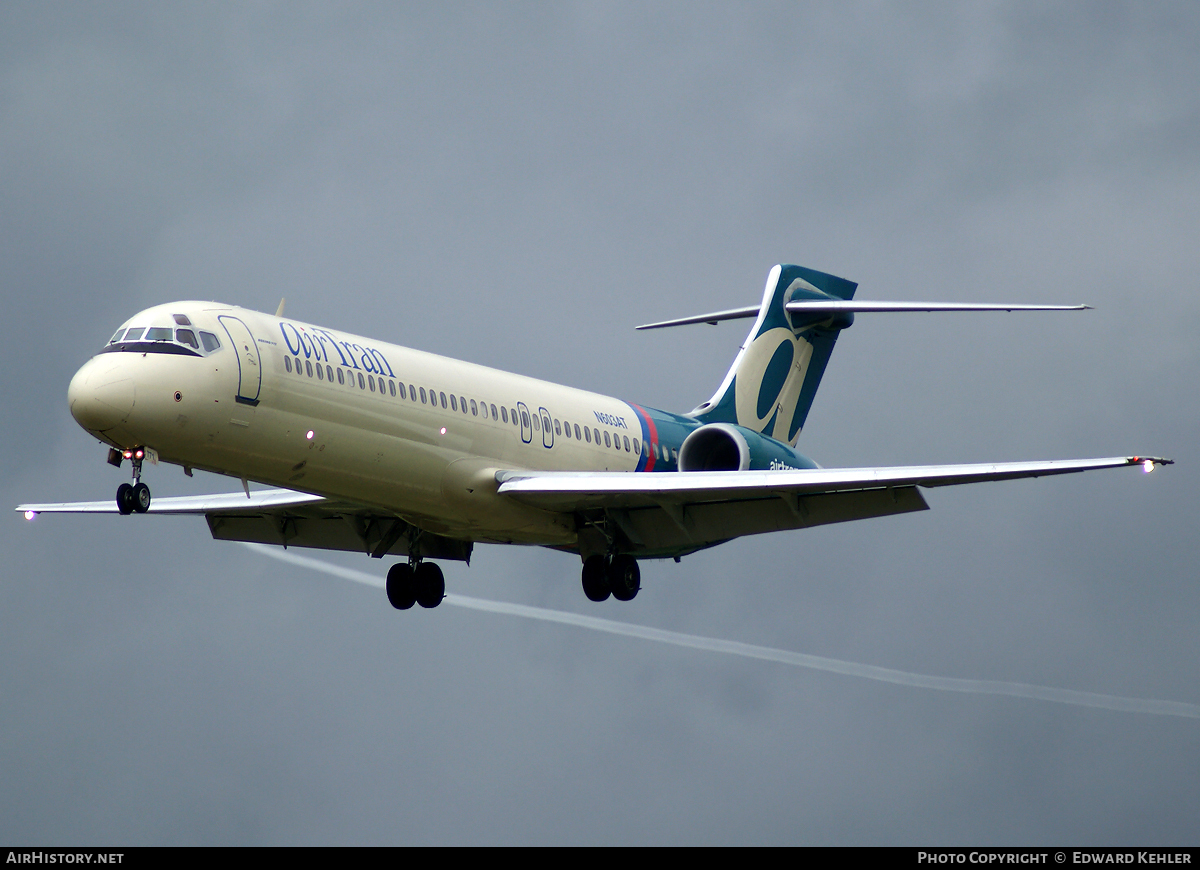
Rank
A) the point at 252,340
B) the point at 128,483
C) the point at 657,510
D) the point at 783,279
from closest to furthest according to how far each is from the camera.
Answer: the point at 128,483 < the point at 252,340 < the point at 657,510 < the point at 783,279

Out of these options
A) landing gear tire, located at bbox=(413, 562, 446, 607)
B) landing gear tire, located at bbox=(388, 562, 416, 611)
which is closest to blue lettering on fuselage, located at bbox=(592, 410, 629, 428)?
landing gear tire, located at bbox=(413, 562, 446, 607)

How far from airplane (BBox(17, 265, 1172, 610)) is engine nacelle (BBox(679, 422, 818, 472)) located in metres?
0.03

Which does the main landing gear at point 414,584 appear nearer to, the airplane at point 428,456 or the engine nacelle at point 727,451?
the airplane at point 428,456

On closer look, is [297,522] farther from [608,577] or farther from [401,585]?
[608,577]

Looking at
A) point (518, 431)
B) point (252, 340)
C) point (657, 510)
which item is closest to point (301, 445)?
point (252, 340)

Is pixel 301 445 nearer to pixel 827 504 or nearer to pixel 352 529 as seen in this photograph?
pixel 352 529

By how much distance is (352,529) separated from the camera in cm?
2497

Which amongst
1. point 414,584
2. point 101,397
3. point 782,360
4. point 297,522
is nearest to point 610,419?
point 414,584

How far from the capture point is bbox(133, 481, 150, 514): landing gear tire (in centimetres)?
1862

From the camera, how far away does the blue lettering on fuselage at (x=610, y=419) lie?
25.5 m

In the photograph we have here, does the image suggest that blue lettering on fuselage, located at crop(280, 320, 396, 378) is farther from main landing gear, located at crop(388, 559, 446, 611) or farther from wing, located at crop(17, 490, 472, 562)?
main landing gear, located at crop(388, 559, 446, 611)

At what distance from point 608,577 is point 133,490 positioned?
8027 mm
